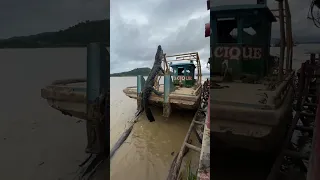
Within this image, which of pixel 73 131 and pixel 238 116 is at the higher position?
pixel 238 116

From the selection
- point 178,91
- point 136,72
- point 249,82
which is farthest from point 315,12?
point 178,91

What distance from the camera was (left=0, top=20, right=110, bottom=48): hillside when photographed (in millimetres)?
844

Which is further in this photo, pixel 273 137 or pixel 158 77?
pixel 158 77

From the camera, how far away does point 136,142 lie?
3.61 ft

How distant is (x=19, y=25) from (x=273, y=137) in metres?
0.92

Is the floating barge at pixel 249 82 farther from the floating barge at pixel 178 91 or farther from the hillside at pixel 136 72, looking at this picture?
the floating barge at pixel 178 91

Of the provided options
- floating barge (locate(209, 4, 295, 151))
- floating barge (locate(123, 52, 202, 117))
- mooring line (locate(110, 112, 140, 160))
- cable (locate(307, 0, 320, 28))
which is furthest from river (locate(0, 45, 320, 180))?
cable (locate(307, 0, 320, 28))

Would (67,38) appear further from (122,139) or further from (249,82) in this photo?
(249,82)

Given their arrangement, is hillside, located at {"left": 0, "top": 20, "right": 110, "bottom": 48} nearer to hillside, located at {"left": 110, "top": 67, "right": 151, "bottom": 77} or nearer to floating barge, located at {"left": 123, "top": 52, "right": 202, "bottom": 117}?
hillside, located at {"left": 110, "top": 67, "right": 151, "bottom": 77}

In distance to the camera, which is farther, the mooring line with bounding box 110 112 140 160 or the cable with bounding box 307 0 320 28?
the mooring line with bounding box 110 112 140 160

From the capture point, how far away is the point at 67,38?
2.82 ft

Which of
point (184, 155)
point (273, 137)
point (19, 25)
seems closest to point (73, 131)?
point (19, 25)

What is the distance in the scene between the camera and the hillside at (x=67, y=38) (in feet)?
2.77

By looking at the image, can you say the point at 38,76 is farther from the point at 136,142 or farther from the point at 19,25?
the point at 136,142
